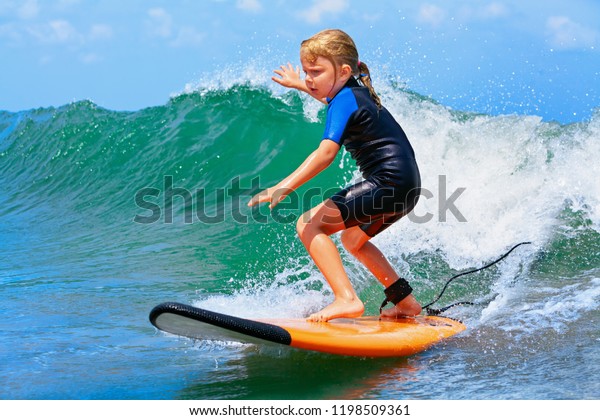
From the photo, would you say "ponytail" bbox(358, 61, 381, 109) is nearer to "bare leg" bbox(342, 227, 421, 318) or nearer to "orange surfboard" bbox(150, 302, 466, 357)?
"bare leg" bbox(342, 227, 421, 318)

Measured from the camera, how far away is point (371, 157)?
14.3 ft

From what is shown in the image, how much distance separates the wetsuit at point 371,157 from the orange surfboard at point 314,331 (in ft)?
2.15

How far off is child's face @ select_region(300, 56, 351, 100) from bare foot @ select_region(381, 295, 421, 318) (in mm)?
1481

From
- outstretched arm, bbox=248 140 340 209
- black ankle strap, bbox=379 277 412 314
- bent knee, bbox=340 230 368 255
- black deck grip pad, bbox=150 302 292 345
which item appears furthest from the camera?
black ankle strap, bbox=379 277 412 314

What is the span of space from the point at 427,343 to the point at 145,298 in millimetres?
2499

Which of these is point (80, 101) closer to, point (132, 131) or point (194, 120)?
point (132, 131)

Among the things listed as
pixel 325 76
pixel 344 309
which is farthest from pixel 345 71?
pixel 344 309

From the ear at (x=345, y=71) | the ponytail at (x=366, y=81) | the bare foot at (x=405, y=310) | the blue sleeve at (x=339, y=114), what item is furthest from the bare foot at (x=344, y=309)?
the ear at (x=345, y=71)

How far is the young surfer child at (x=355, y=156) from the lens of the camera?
4.22 meters

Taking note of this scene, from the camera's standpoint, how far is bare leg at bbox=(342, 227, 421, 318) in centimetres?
464

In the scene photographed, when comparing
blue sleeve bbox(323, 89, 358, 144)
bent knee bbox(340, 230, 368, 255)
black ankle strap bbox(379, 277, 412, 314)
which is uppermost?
blue sleeve bbox(323, 89, 358, 144)

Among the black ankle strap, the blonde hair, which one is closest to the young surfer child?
the blonde hair

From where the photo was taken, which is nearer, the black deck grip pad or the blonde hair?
the black deck grip pad

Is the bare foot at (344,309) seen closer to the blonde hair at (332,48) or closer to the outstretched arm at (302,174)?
the outstretched arm at (302,174)
